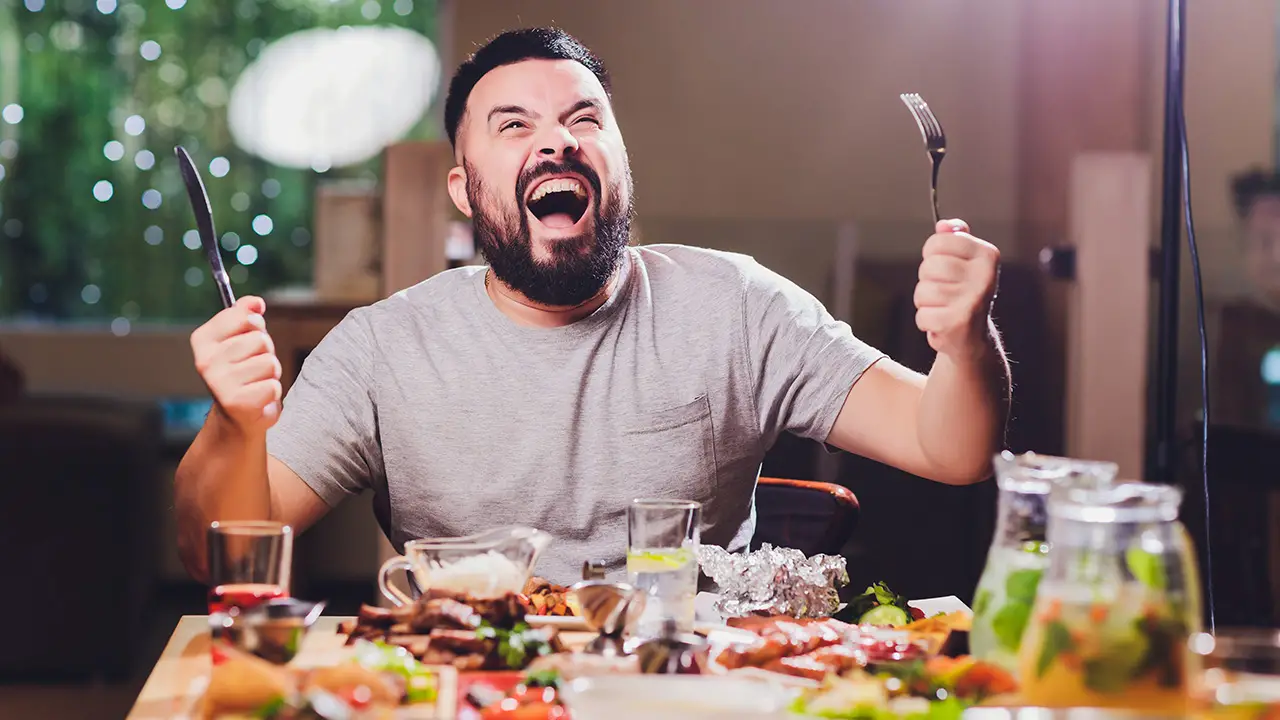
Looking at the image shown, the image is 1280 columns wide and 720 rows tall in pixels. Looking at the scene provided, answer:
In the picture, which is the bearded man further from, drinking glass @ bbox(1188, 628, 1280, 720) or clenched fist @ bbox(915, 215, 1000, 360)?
drinking glass @ bbox(1188, 628, 1280, 720)

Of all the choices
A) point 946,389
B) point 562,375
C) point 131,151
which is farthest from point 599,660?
point 131,151

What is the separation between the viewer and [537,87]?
1.81 meters

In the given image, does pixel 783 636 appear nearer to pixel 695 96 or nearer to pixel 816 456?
pixel 816 456

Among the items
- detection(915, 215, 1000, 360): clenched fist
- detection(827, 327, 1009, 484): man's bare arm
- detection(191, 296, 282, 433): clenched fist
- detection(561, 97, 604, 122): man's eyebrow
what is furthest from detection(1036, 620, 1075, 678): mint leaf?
detection(561, 97, 604, 122): man's eyebrow

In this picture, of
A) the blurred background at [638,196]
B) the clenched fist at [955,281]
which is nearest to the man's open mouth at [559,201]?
the clenched fist at [955,281]

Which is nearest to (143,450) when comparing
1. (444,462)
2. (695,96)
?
(695,96)

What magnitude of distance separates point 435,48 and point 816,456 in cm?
241

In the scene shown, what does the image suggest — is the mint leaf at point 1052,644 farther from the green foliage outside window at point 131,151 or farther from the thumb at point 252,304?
the green foliage outside window at point 131,151

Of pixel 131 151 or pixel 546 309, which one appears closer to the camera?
pixel 546 309

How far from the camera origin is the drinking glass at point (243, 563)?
1139 mm

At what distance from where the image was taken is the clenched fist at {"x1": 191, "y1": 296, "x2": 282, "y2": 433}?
1308mm

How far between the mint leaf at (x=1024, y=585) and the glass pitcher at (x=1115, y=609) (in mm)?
82

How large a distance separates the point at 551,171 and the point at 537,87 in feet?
0.42

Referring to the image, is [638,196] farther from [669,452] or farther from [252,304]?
[252,304]
